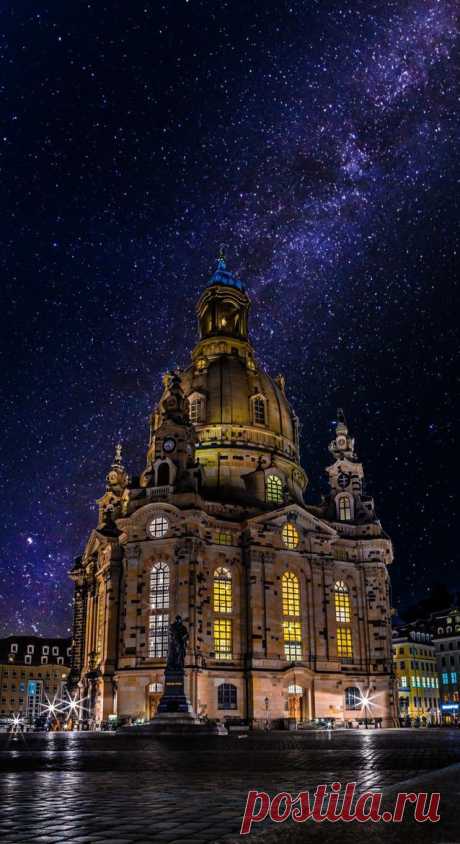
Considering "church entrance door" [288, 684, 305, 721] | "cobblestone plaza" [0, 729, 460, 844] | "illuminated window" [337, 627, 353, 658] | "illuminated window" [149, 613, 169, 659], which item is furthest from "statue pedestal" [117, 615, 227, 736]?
"illuminated window" [337, 627, 353, 658]

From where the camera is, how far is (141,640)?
67375 millimetres

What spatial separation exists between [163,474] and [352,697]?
29073 mm

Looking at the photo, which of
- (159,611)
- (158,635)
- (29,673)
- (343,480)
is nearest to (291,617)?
(159,611)

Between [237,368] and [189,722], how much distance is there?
161 ft

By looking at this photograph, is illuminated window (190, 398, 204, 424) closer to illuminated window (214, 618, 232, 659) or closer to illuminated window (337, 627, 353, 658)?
illuminated window (214, 618, 232, 659)

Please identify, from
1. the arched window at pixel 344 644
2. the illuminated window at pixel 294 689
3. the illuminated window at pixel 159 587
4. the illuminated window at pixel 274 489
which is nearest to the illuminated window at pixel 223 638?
the illuminated window at pixel 159 587

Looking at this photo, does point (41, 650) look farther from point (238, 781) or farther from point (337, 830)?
point (337, 830)

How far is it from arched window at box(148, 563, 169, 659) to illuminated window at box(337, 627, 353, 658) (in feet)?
64.4

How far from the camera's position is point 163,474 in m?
73.8

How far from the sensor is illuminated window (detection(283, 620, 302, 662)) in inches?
2832

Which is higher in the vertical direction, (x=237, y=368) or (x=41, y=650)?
(x=237, y=368)

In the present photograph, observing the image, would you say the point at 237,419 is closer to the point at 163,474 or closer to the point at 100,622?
the point at 163,474

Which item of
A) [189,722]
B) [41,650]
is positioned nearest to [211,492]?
[189,722]

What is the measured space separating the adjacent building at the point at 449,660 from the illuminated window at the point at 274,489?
57277 millimetres
